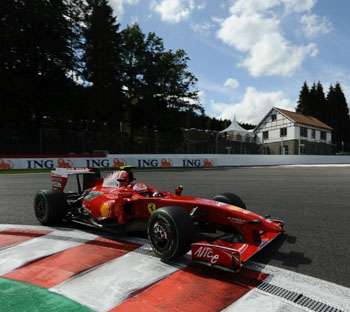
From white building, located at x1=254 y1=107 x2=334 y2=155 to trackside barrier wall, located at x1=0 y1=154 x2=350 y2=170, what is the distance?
7.59 m

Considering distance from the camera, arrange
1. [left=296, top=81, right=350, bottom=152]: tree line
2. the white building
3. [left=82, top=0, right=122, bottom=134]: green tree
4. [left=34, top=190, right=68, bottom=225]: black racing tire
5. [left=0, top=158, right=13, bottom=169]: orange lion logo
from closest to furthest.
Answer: [left=34, top=190, right=68, bottom=225]: black racing tire
[left=0, top=158, right=13, bottom=169]: orange lion logo
[left=82, top=0, right=122, bottom=134]: green tree
the white building
[left=296, top=81, right=350, bottom=152]: tree line

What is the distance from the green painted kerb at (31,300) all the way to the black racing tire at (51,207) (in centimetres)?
221

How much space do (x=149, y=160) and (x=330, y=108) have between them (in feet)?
221

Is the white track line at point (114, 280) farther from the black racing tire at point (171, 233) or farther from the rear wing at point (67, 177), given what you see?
the rear wing at point (67, 177)

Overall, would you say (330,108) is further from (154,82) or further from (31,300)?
(31,300)

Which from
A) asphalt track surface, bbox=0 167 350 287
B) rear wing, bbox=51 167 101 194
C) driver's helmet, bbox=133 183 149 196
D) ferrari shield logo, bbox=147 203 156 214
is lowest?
asphalt track surface, bbox=0 167 350 287

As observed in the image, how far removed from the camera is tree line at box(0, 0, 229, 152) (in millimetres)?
25188

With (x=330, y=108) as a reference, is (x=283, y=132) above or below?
below

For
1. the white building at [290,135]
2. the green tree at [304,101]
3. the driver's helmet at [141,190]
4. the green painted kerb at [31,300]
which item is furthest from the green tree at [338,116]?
the green painted kerb at [31,300]

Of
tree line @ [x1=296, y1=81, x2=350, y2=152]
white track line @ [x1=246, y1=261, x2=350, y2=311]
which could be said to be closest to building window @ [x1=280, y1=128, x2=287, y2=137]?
tree line @ [x1=296, y1=81, x2=350, y2=152]

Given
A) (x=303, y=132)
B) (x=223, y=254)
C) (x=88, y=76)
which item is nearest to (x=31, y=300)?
(x=223, y=254)

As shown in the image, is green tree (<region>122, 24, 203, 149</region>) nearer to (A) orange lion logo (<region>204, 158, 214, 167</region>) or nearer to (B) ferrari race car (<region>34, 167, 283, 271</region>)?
(A) orange lion logo (<region>204, 158, 214, 167</region>)

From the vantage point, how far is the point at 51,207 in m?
4.92

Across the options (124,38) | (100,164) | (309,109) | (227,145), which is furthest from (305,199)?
(309,109)
